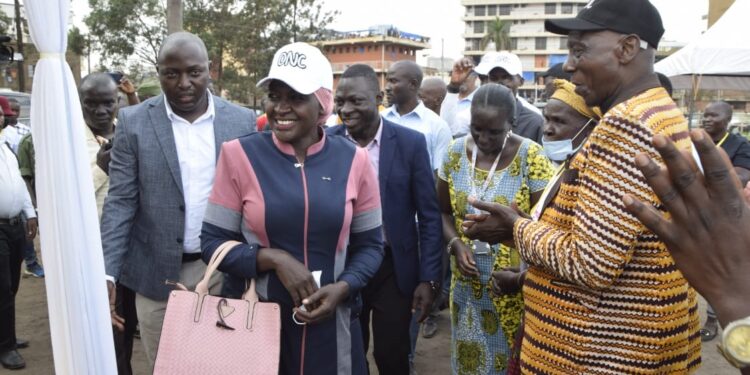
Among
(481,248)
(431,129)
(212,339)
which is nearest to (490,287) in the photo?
(481,248)

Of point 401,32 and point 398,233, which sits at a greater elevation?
point 401,32

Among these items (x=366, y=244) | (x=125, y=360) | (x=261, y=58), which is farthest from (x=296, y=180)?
(x=261, y=58)

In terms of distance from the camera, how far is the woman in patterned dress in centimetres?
322

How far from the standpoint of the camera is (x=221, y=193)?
2297 millimetres

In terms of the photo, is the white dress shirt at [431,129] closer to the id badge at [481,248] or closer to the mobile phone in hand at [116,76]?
the id badge at [481,248]

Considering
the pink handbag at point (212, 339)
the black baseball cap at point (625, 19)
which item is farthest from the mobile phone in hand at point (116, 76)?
the black baseball cap at point (625, 19)

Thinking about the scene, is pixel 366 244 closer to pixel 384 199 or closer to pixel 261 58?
pixel 384 199

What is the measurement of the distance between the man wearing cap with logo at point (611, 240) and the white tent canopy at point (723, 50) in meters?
6.57

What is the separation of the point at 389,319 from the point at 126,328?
5.04 ft

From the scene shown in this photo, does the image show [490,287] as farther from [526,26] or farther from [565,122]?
[526,26]

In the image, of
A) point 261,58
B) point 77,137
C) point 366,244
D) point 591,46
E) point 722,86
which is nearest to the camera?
point 591,46

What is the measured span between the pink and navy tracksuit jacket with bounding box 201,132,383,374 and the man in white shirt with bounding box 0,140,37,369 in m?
3.18

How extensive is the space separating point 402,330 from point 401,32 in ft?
204

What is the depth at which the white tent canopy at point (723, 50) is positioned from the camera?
729cm
